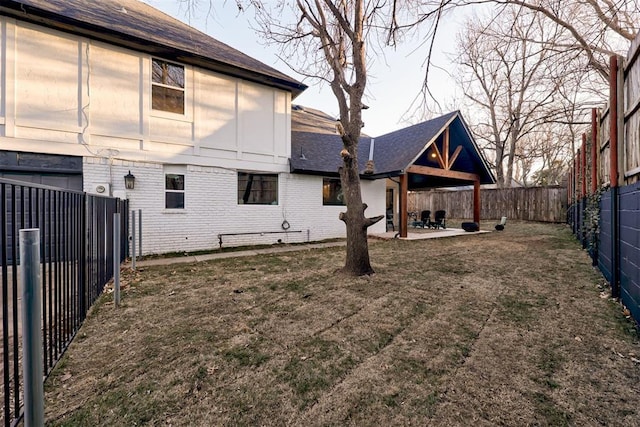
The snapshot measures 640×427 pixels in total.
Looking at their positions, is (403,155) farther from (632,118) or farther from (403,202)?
(632,118)

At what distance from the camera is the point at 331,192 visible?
11.2m

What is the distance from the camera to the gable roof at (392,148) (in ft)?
34.8

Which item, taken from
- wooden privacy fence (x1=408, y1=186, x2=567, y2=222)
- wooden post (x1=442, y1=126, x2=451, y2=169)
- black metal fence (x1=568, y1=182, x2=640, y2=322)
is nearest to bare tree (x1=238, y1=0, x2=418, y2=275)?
black metal fence (x1=568, y1=182, x2=640, y2=322)

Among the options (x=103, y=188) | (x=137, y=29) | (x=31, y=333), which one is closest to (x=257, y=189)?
(x=103, y=188)

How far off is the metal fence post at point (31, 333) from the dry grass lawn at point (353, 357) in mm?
518

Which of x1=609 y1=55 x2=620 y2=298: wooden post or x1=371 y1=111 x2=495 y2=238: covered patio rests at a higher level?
x1=371 y1=111 x2=495 y2=238: covered patio

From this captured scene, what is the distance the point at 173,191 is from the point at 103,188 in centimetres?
165

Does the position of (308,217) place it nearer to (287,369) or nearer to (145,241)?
(145,241)

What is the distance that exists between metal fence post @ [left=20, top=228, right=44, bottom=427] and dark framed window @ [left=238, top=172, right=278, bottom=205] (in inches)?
306

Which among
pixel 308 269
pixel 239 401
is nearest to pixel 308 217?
pixel 308 269

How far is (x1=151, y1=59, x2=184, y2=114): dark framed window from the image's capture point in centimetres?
786

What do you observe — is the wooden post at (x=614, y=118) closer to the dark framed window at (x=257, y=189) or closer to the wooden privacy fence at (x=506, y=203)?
the dark framed window at (x=257, y=189)

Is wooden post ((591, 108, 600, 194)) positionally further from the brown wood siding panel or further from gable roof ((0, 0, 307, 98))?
gable roof ((0, 0, 307, 98))

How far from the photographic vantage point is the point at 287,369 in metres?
2.43
